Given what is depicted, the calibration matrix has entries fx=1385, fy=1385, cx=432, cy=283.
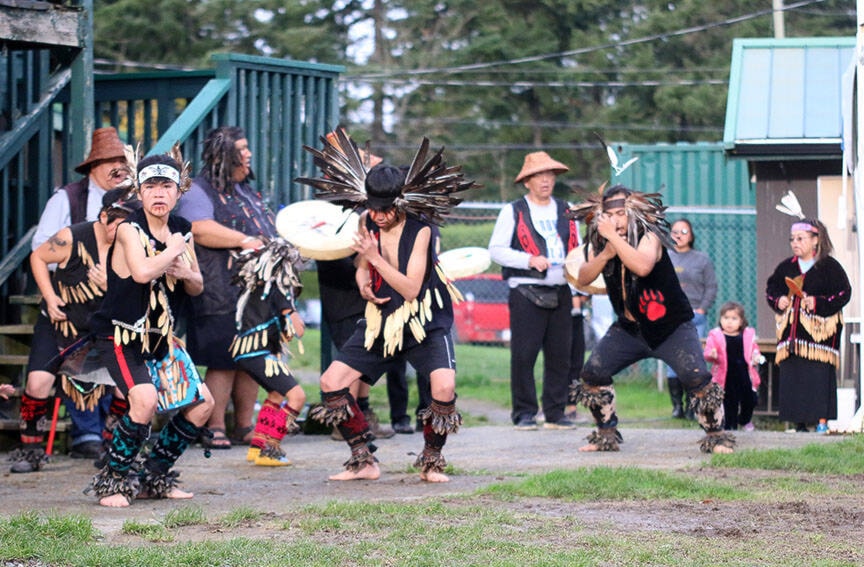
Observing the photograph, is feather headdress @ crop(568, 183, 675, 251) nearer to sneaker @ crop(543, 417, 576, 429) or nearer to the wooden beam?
sneaker @ crop(543, 417, 576, 429)

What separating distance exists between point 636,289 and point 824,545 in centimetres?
352

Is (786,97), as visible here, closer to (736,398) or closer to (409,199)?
(736,398)

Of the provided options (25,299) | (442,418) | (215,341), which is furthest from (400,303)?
(25,299)

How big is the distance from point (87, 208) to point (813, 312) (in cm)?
A: 575

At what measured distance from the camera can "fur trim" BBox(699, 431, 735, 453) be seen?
31.1ft

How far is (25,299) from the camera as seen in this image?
33.9 ft

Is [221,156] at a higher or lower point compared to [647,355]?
higher

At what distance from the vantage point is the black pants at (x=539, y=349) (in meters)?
11.4

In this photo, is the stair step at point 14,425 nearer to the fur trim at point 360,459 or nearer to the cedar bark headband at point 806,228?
the fur trim at point 360,459

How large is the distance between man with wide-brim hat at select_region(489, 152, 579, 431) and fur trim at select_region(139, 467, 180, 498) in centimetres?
424

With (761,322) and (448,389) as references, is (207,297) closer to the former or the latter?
(448,389)

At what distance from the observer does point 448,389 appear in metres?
8.20

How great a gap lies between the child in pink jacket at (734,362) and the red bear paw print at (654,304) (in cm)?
295

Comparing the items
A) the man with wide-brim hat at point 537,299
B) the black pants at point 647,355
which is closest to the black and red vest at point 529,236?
the man with wide-brim hat at point 537,299
